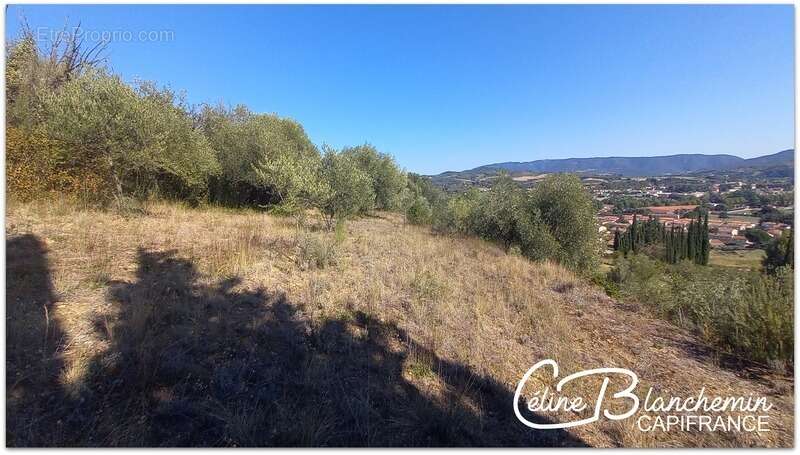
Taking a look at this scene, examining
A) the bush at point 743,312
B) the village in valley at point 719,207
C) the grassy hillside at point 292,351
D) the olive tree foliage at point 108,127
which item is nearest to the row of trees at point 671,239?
the village in valley at point 719,207

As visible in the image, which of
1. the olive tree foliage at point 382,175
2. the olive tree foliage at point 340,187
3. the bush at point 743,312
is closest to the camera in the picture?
the bush at point 743,312

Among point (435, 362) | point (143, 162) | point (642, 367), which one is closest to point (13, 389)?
point (435, 362)

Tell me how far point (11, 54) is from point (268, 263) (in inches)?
521

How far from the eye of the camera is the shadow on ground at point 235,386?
2.14m

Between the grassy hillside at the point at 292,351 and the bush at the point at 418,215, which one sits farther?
the bush at the point at 418,215

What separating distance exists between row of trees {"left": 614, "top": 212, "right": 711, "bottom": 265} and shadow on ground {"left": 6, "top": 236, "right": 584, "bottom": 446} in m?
14.1

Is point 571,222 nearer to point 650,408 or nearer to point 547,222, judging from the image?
point 547,222

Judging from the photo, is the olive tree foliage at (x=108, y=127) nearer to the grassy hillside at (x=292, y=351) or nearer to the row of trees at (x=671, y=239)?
the grassy hillside at (x=292, y=351)

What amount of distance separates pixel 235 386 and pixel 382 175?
68.2 ft

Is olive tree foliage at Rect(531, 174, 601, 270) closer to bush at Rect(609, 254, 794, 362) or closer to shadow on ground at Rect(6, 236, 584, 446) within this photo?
bush at Rect(609, 254, 794, 362)

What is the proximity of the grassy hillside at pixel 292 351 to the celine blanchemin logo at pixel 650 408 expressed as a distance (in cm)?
9

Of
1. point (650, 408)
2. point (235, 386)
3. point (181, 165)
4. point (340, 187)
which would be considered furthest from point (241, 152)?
point (650, 408)

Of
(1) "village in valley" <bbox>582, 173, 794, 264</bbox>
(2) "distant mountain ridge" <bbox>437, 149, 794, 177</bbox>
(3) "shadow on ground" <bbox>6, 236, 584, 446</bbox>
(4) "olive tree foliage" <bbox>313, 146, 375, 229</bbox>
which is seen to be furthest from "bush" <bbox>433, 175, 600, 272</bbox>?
A: (3) "shadow on ground" <bbox>6, 236, 584, 446</bbox>

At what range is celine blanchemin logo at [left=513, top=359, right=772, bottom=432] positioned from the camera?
2.63 metres
